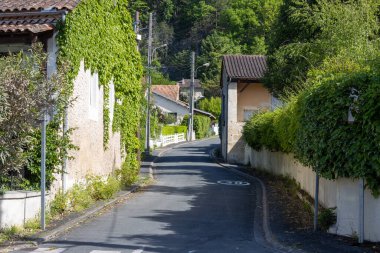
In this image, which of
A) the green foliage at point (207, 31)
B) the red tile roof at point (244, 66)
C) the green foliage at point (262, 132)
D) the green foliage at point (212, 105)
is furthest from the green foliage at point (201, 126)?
the green foliage at point (262, 132)

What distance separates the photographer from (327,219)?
11.8 meters

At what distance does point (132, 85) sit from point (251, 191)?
6292 mm

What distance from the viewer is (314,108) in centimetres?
1180

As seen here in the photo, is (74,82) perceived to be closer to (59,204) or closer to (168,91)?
(59,204)

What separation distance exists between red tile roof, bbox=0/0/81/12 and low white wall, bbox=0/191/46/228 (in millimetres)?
4622

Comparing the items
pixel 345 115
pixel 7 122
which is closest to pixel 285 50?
pixel 345 115

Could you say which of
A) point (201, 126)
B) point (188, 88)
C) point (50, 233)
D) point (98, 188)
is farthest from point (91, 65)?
point (188, 88)

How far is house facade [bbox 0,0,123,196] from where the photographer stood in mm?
14383

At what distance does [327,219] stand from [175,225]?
11.9ft

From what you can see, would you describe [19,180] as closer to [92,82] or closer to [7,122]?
[7,122]

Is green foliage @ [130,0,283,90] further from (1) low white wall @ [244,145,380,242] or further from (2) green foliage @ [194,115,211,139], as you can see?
(1) low white wall @ [244,145,380,242]

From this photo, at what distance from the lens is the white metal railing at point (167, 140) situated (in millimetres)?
57459

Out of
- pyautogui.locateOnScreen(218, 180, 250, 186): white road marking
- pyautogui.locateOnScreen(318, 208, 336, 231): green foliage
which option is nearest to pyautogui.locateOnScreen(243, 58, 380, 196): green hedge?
pyautogui.locateOnScreen(318, 208, 336, 231): green foliage

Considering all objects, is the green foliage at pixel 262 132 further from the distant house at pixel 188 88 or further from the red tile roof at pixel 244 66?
the distant house at pixel 188 88
